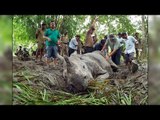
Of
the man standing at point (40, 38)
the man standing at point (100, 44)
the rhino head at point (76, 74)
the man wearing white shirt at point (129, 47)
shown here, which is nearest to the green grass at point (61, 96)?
the rhino head at point (76, 74)

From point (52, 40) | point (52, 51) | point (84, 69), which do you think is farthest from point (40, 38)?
point (84, 69)

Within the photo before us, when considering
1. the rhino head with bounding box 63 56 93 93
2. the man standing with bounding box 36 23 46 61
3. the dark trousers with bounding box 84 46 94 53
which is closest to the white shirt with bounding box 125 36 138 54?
the dark trousers with bounding box 84 46 94 53

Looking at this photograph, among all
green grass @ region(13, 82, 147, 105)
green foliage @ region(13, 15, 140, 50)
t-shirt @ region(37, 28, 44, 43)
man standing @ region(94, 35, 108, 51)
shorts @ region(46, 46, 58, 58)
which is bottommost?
green grass @ region(13, 82, 147, 105)

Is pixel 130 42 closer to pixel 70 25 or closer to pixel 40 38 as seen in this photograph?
pixel 70 25

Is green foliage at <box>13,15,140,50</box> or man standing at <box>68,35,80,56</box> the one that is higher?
green foliage at <box>13,15,140,50</box>

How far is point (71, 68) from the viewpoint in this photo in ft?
22.6

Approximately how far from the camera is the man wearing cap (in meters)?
6.96

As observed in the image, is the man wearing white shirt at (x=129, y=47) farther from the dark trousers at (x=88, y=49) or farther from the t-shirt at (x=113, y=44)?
Answer: the dark trousers at (x=88, y=49)

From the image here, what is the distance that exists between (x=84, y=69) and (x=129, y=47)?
99 centimetres

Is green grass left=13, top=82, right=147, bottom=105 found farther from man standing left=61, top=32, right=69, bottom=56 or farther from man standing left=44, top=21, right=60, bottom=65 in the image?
man standing left=61, top=32, right=69, bottom=56
